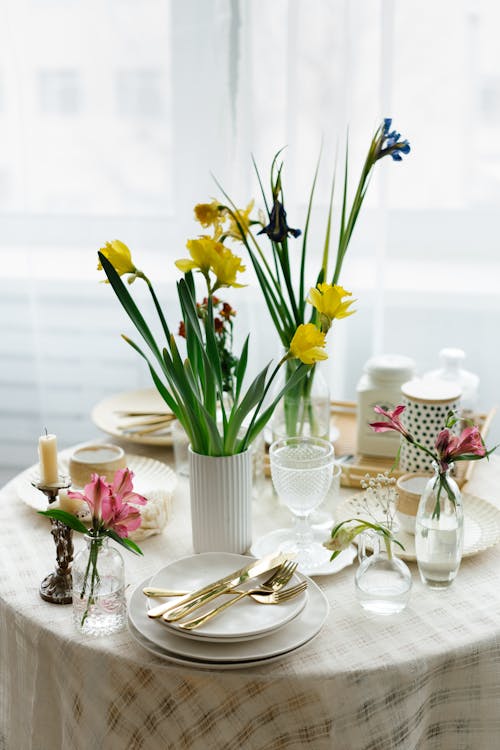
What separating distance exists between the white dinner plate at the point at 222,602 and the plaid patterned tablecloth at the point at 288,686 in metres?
0.04

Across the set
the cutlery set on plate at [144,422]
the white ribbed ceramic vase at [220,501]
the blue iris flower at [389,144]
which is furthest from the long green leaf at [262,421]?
the cutlery set on plate at [144,422]

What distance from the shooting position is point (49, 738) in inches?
48.3

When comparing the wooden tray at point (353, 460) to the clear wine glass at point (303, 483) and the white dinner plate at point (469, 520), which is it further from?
the clear wine glass at point (303, 483)

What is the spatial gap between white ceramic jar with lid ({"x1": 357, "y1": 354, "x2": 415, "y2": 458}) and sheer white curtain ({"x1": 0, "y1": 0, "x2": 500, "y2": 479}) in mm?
762

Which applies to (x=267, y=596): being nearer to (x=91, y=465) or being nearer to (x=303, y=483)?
(x=303, y=483)

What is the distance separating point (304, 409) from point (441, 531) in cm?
41

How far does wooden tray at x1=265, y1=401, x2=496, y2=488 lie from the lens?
5.34 ft

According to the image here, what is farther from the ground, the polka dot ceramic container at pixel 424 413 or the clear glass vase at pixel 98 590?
the polka dot ceramic container at pixel 424 413

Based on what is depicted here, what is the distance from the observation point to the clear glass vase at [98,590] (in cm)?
117

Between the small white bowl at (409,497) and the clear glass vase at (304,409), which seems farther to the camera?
the clear glass vase at (304,409)

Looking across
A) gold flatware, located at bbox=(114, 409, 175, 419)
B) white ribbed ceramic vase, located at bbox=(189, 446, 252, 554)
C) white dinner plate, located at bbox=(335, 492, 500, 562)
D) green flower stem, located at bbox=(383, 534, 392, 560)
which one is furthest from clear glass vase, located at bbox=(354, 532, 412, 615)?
gold flatware, located at bbox=(114, 409, 175, 419)

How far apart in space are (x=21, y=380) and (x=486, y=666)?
2.05 m

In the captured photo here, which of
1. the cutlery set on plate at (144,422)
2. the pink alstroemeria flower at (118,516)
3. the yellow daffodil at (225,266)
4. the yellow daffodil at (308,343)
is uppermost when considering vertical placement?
the yellow daffodil at (225,266)

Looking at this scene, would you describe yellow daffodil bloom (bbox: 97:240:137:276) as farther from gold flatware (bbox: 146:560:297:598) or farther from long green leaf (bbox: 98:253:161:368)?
gold flatware (bbox: 146:560:297:598)
